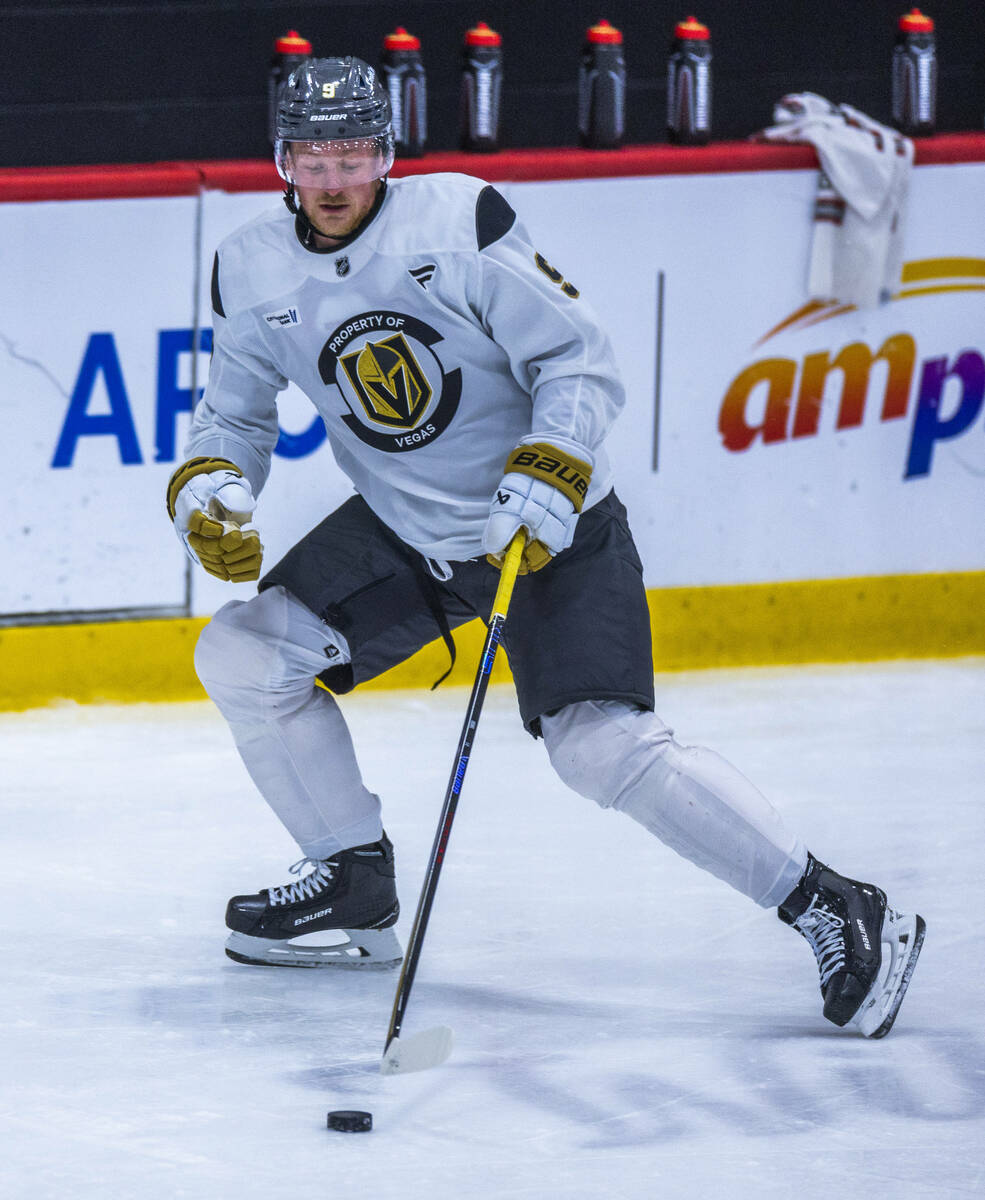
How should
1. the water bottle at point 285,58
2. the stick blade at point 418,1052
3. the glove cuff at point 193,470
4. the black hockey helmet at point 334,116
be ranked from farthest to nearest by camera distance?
the water bottle at point 285,58 → the glove cuff at point 193,470 → the black hockey helmet at point 334,116 → the stick blade at point 418,1052

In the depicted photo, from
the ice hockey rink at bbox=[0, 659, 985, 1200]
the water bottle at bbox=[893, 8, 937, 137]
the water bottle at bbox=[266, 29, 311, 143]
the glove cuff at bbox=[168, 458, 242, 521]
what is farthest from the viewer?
the water bottle at bbox=[893, 8, 937, 137]

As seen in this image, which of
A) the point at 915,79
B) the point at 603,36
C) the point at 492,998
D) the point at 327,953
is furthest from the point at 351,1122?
the point at 915,79

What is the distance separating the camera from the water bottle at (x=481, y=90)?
4207 millimetres

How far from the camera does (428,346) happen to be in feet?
7.88

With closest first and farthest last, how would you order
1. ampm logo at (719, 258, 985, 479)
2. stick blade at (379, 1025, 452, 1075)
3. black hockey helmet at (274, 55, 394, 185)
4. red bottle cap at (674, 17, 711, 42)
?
stick blade at (379, 1025, 452, 1075), black hockey helmet at (274, 55, 394, 185), ampm logo at (719, 258, 985, 479), red bottle cap at (674, 17, 711, 42)

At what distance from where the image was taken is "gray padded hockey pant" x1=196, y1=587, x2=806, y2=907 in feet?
7.72

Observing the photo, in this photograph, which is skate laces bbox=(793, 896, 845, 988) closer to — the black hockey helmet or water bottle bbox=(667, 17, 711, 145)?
the black hockey helmet

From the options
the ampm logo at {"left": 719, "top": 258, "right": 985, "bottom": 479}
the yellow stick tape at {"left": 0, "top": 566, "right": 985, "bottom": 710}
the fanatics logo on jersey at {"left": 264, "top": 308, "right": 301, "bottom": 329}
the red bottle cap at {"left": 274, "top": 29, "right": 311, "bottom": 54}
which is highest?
the red bottle cap at {"left": 274, "top": 29, "right": 311, "bottom": 54}

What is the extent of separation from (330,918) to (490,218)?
92 cm

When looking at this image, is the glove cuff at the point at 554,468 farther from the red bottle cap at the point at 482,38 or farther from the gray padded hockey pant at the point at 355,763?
the red bottle cap at the point at 482,38

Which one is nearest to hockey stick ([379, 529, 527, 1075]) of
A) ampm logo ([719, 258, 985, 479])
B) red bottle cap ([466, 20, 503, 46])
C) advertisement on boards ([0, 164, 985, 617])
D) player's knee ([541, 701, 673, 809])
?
player's knee ([541, 701, 673, 809])

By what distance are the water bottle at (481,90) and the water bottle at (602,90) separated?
184mm

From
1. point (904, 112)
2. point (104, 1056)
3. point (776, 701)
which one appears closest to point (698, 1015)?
point (104, 1056)

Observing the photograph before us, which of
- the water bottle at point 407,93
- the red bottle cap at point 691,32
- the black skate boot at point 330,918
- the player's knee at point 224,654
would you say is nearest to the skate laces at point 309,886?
the black skate boot at point 330,918
